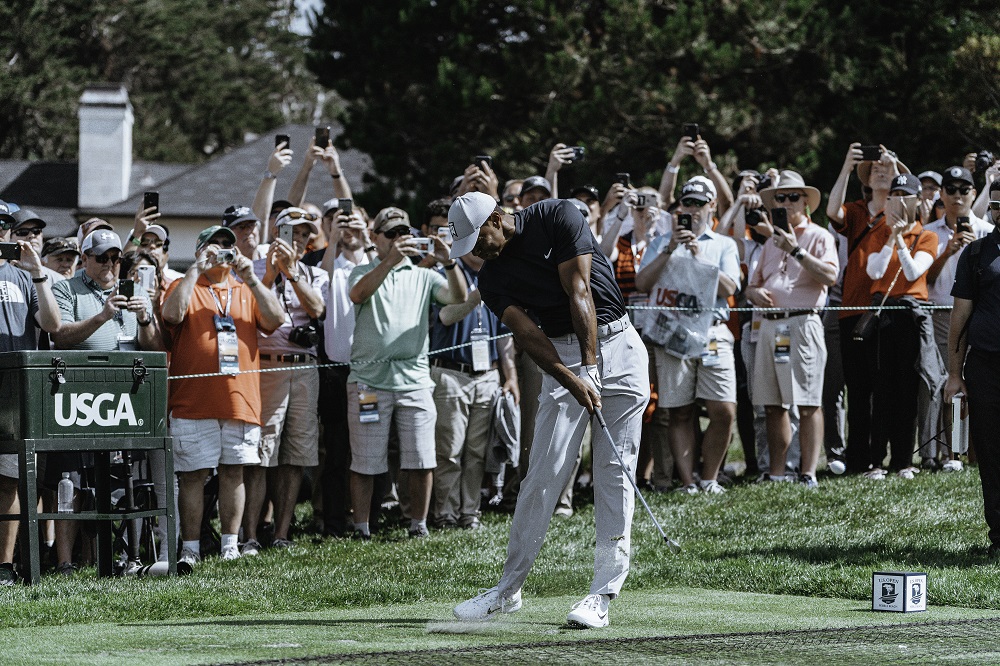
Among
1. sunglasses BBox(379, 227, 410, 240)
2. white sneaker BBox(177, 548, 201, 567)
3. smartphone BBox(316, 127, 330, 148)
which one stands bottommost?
white sneaker BBox(177, 548, 201, 567)

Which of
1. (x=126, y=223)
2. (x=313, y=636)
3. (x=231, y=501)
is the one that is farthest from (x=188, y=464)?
(x=126, y=223)

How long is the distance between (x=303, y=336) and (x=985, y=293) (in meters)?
4.72

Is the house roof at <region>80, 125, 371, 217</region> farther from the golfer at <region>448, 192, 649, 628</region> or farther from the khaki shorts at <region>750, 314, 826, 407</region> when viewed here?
the golfer at <region>448, 192, 649, 628</region>

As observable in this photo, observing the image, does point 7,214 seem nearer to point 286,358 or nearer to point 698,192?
point 286,358

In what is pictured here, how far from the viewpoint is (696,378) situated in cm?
1167

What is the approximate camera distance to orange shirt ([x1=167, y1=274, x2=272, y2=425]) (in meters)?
9.98

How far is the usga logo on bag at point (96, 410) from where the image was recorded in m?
8.69

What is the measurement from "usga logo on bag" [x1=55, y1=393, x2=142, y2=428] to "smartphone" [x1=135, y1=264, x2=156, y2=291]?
1342mm

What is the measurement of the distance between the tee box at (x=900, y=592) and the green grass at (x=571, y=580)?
0.12 metres

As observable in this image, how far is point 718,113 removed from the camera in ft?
72.8

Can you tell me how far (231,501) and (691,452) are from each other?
377 centimetres

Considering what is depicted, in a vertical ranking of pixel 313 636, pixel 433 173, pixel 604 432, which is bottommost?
pixel 313 636

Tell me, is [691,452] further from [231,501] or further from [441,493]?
[231,501]

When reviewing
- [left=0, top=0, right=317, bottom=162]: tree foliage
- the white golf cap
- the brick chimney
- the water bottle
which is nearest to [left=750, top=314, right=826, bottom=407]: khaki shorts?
the water bottle
